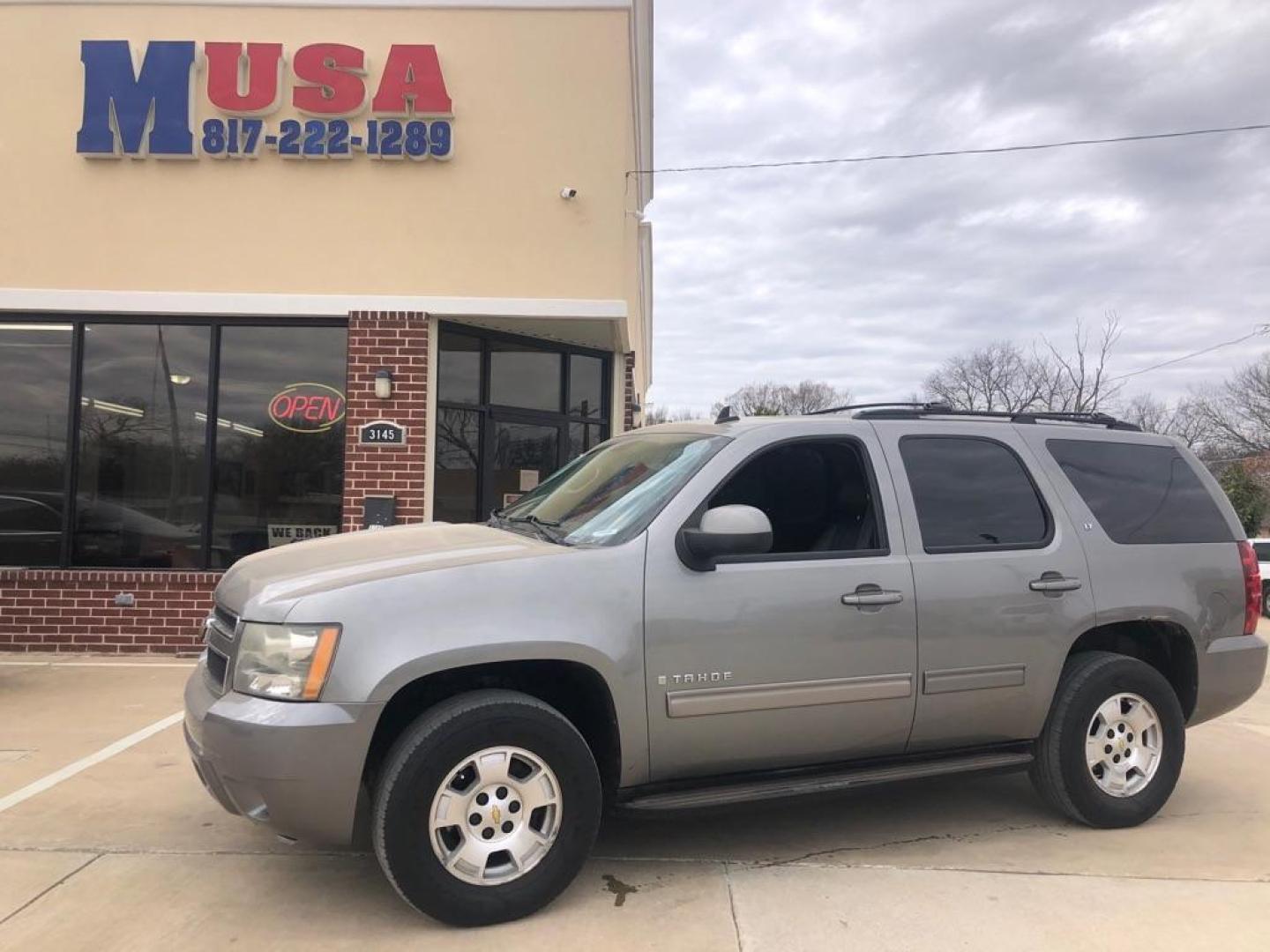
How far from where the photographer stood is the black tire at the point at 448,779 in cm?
315

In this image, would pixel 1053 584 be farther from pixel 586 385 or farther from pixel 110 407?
pixel 110 407

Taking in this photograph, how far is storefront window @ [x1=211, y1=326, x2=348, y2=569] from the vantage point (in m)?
8.75

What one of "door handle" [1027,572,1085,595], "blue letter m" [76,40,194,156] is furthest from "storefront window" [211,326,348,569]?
"door handle" [1027,572,1085,595]

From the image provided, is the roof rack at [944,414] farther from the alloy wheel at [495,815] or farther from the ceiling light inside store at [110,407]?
the ceiling light inside store at [110,407]

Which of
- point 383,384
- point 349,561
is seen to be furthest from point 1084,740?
point 383,384

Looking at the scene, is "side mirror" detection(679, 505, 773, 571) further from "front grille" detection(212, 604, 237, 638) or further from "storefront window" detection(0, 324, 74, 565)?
"storefront window" detection(0, 324, 74, 565)

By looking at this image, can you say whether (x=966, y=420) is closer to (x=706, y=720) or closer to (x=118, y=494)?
(x=706, y=720)

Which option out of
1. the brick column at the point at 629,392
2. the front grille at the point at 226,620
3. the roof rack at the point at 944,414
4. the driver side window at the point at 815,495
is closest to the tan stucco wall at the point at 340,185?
the brick column at the point at 629,392

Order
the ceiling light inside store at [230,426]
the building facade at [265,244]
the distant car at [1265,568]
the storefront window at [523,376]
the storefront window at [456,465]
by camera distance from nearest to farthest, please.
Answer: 1. the building facade at [265,244]
2. the ceiling light inside store at [230,426]
3. the storefront window at [456,465]
4. the storefront window at [523,376]
5. the distant car at [1265,568]

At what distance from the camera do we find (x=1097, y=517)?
4441mm

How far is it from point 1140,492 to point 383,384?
6305 mm

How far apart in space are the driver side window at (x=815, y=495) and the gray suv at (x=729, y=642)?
0.4 inches

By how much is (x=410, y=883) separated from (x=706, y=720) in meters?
1.21

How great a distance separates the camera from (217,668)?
353cm
